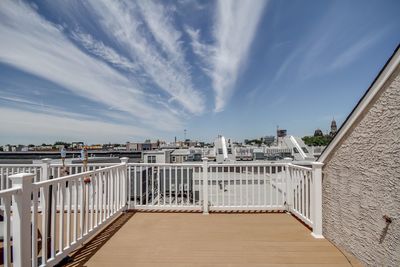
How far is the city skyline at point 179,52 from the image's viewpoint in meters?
5.61

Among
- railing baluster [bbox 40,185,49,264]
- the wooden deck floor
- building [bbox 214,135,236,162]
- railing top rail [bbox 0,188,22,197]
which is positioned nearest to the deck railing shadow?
the wooden deck floor

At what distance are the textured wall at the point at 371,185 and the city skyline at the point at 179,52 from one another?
0.37 metres

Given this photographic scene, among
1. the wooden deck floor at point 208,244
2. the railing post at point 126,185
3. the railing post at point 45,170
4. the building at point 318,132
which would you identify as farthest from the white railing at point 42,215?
the building at point 318,132

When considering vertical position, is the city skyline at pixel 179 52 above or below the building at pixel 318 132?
above

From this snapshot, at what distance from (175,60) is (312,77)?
6781mm

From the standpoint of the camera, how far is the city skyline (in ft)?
18.4

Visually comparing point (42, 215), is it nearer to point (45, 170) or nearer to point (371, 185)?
point (45, 170)

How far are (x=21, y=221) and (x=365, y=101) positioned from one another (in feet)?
11.0

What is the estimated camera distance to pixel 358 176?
242 cm

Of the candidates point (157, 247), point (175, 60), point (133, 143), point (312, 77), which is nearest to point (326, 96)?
point (312, 77)

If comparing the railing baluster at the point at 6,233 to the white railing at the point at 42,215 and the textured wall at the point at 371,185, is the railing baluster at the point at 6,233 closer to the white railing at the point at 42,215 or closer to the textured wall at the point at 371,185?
the white railing at the point at 42,215

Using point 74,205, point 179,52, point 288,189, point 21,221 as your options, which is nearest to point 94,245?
point 74,205

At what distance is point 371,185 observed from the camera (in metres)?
2.19

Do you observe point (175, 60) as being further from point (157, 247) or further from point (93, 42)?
point (157, 247)
